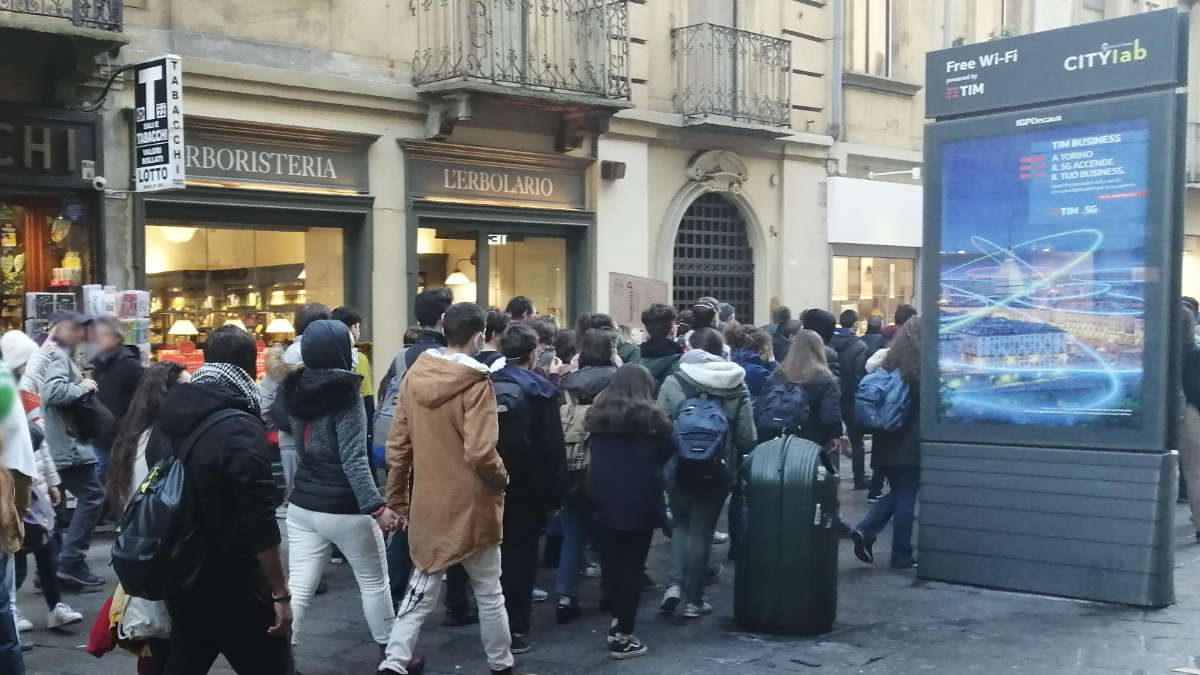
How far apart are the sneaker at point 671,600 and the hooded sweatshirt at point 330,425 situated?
218 centimetres

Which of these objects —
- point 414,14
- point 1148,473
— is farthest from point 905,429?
point 414,14

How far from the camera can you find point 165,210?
11.3 m

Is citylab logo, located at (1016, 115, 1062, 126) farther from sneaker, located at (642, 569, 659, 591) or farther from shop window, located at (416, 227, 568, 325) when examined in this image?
shop window, located at (416, 227, 568, 325)

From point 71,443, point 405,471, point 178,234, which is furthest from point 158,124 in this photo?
point 405,471

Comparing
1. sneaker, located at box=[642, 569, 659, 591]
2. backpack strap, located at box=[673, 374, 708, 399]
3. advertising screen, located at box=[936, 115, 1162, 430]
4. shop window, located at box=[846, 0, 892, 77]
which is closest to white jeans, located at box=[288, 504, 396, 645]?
backpack strap, located at box=[673, 374, 708, 399]

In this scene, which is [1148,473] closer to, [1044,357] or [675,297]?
[1044,357]

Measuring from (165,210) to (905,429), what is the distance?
6982mm

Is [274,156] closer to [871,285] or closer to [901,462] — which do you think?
[901,462]

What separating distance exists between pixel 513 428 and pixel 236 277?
664cm

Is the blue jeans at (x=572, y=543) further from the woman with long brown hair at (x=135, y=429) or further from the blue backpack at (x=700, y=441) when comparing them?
the woman with long brown hair at (x=135, y=429)

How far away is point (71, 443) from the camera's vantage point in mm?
7652

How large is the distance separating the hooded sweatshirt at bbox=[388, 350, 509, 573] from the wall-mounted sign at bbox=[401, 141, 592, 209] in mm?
7715

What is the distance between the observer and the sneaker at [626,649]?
6395 millimetres

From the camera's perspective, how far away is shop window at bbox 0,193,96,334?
1040 centimetres
